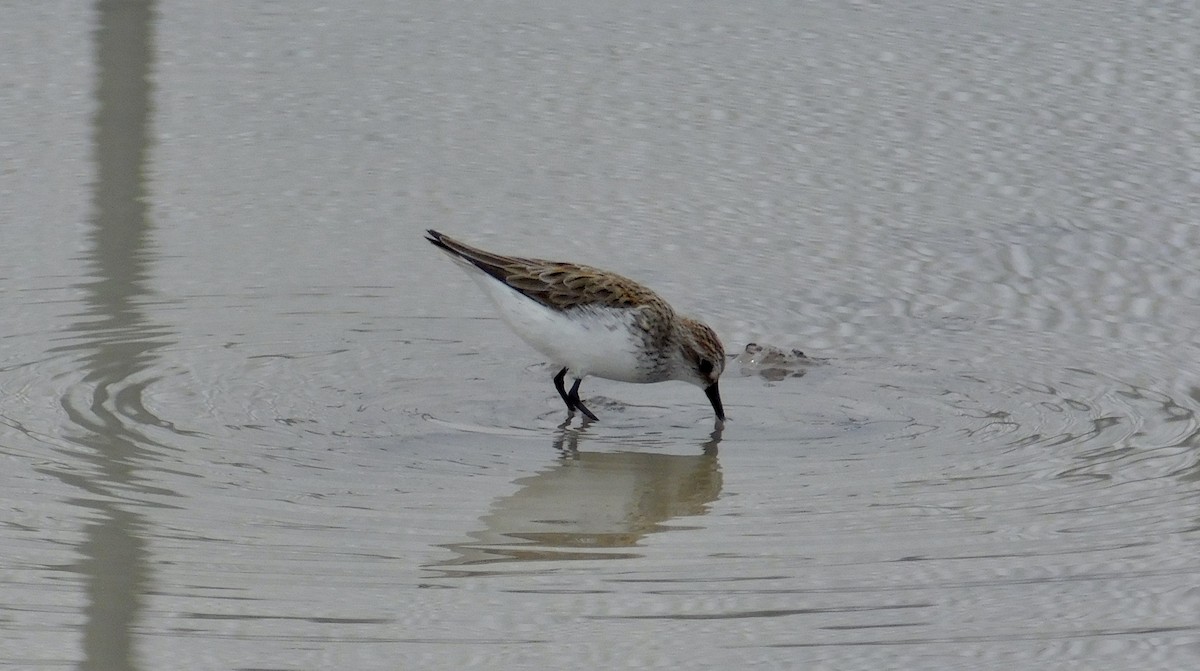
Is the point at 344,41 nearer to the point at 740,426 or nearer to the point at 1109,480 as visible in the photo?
the point at 740,426

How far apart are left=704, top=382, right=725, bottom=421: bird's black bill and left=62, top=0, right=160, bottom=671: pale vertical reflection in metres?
2.13

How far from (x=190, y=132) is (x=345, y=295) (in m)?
2.42

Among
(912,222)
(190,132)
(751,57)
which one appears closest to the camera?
(912,222)

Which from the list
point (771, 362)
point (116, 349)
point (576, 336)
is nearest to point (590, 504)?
point (576, 336)

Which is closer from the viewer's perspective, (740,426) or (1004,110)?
(740,426)

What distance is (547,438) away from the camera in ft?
22.6

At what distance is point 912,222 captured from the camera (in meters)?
9.11

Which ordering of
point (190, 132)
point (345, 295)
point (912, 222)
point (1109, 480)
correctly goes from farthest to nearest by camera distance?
point (190, 132)
point (912, 222)
point (345, 295)
point (1109, 480)

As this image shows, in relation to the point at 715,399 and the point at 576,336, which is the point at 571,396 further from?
the point at 715,399

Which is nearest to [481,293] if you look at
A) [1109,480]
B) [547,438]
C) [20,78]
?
[547,438]

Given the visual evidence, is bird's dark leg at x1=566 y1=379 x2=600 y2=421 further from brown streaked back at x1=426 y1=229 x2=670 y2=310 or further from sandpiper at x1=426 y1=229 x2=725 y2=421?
brown streaked back at x1=426 y1=229 x2=670 y2=310

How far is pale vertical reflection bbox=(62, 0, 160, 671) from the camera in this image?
16.6 feet

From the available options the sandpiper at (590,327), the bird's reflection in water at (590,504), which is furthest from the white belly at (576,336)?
the bird's reflection in water at (590,504)

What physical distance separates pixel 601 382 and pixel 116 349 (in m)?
2.04
